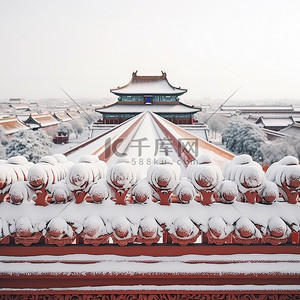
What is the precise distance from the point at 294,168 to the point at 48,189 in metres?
0.72

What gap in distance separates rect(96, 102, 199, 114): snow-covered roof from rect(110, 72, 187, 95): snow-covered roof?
80 centimetres

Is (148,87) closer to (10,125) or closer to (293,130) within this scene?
(10,125)

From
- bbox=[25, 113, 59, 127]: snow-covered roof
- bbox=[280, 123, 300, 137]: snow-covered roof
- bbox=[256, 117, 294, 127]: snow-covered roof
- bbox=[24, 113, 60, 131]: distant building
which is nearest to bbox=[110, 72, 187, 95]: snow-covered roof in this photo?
bbox=[280, 123, 300, 137]: snow-covered roof

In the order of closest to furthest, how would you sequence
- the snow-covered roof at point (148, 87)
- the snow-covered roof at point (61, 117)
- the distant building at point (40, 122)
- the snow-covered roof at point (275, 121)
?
the snow-covered roof at point (148, 87) < the distant building at point (40, 122) < the snow-covered roof at point (275, 121) < the snow-covered roof at point (61, 117)

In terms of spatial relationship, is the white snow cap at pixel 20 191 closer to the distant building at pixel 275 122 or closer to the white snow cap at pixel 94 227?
the white snow cap at pixel 94 227

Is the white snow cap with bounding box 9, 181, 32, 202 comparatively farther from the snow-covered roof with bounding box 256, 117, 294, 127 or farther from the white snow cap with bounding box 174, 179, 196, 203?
the snow-covered roof with bounding box 256, 117, 294, 127

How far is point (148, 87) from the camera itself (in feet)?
64.7

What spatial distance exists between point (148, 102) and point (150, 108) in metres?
0.81

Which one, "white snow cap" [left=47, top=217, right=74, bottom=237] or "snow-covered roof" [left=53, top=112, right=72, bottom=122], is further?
"snow-covered roof" [left=53, top=112, right=72, bottom=122]

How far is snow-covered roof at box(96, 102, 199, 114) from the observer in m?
17.2

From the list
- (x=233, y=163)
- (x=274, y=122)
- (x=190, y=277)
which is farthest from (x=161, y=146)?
(x=274, y=122)

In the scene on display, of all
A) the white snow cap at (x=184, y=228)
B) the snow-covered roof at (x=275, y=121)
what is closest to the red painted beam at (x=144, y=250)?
the white snow cap at (x=184, y=228)

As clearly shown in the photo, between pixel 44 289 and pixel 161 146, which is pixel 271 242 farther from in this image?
pixel 161 146

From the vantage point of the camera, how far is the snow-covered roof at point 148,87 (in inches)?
737
